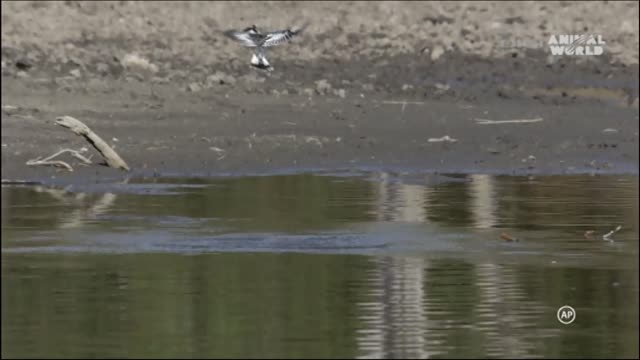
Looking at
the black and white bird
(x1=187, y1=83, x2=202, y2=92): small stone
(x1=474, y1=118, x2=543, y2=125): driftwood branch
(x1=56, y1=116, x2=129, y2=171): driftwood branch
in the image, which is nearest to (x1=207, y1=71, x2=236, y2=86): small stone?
(x1=187, y1=83, x2=202, y2=92): small stone

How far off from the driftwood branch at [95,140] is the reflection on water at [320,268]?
45 centimetres

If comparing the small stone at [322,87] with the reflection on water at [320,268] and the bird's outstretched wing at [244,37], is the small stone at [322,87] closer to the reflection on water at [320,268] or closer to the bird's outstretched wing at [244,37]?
the reflection on water at [320,268]

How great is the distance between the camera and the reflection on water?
1091 cm

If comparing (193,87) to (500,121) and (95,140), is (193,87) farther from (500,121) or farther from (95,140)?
(95,140)

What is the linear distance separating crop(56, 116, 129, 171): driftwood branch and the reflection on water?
17.6 inches

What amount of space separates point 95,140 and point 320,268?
4.93m

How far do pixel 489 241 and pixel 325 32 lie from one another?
34.3 feet

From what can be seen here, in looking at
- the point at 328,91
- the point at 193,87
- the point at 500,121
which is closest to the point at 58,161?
the point at 193,87

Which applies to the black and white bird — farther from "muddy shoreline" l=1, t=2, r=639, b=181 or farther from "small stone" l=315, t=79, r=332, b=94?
"small stone" l=315, t=79, r=332, b=94

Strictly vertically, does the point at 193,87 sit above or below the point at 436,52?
below

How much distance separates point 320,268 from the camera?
13.3m

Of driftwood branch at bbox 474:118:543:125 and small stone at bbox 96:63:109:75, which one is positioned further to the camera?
small stone at bbox 96:63:109:75

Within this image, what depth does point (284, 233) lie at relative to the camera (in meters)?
14.8

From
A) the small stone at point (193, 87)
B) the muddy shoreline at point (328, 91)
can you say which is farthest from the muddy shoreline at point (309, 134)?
the small stone at point (193, 87)
